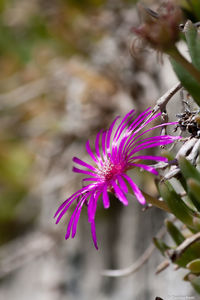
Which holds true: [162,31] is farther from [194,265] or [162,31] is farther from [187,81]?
[194,265]

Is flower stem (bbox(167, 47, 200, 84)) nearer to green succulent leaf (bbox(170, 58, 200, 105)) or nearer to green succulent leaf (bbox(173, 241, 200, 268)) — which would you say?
green succulent leaf (bbox(170, 58, 200, 105))

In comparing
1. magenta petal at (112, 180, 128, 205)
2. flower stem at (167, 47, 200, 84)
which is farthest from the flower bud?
magenta petal at (112, 180, 128, 205)

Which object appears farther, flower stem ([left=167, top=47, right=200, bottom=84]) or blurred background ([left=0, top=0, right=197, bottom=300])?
blurred background ([left=0, top=0, right=197, bottom=300])

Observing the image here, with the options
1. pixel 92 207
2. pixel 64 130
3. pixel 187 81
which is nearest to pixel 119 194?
pixel 92 207

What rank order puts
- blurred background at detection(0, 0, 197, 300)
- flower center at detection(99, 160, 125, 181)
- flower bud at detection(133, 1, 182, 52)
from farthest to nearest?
blurred background at detection(0, 0, 197, 300) → flower center at detection(99, 160, 125, 181) → flower bud at detection(133, 1, 182, 52)

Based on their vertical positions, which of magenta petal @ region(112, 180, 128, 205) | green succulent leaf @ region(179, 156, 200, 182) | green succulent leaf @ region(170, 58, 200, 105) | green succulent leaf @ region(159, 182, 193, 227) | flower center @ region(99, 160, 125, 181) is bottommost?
green succulent leaf @ region(159, 182, 193, 227)

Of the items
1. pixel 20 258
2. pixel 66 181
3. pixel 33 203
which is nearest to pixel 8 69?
pixel 33 203

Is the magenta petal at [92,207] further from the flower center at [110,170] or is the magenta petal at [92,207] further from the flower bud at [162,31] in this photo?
the flower bud at [162,31]

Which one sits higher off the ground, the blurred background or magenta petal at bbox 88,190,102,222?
the blurred background

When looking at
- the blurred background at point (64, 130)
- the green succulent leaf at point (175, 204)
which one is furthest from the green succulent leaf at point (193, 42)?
the blurred background at point (64, 130)
